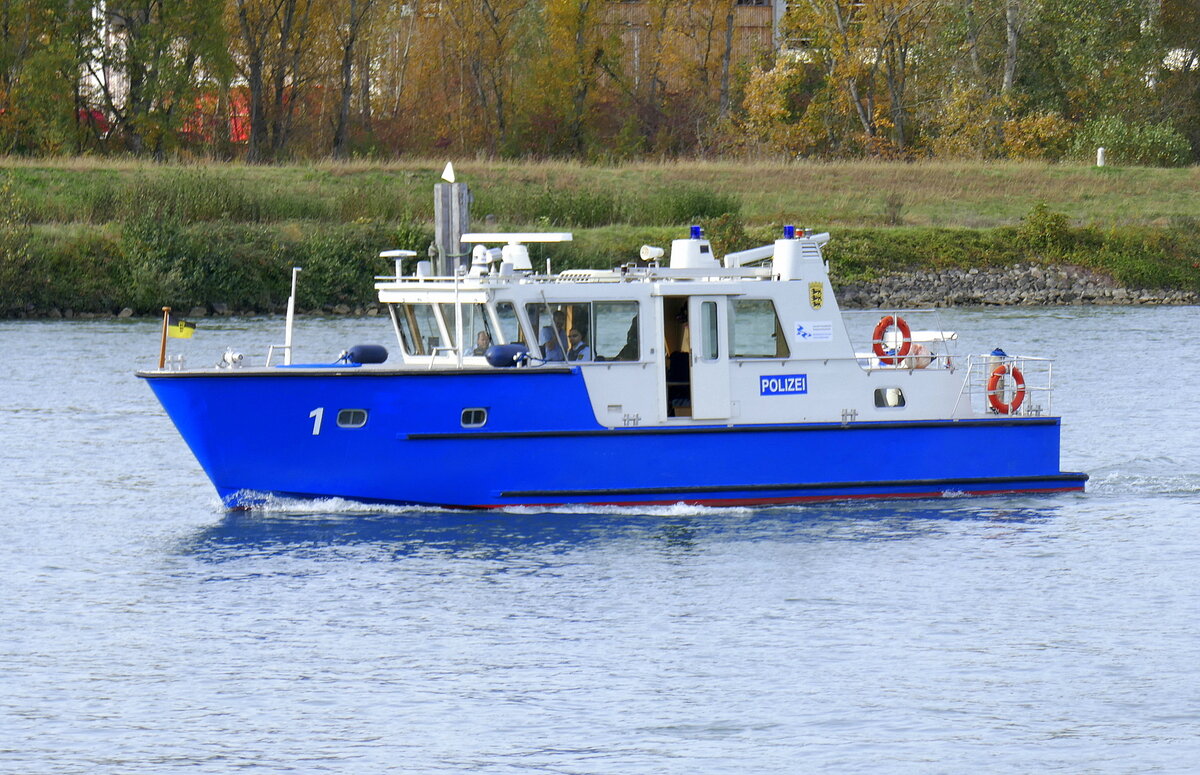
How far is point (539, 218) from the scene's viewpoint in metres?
47.5

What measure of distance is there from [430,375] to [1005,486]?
628 centimetres

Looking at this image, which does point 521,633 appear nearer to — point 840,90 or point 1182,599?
point 1182,599

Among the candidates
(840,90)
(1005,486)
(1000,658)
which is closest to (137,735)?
(1000,658)

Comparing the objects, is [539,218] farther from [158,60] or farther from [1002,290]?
[158,60]

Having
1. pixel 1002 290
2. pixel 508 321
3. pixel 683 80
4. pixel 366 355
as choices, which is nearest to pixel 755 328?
pixel 508 321

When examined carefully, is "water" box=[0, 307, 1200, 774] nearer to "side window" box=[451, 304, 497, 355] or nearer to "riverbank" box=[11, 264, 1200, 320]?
"side window" box=[451, 304, 497, 355]

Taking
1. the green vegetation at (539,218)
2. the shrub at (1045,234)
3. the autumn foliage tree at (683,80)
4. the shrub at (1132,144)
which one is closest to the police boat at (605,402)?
the green vegetation at (539,218)

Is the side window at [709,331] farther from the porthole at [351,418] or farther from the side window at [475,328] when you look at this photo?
the porthole at [351,418]

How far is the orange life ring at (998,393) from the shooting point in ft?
59.2

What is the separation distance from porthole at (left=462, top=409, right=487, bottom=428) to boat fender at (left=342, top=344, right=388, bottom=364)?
1.11m

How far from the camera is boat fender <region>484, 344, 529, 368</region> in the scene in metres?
16.4

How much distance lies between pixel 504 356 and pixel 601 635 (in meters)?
3.57

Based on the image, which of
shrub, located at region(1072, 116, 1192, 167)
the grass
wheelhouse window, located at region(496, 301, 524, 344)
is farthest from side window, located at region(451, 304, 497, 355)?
shrub, located at region(1072, 116, 1192, 167)

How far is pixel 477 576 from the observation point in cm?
1545
